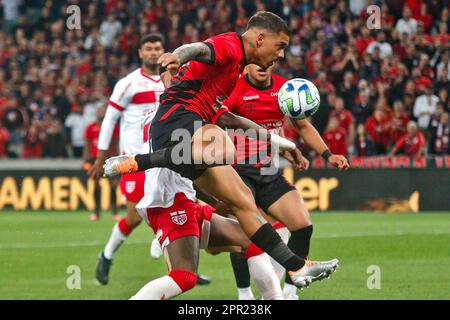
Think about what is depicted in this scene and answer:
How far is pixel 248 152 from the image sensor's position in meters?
8.60

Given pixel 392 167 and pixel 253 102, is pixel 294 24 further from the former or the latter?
pixel 253 102

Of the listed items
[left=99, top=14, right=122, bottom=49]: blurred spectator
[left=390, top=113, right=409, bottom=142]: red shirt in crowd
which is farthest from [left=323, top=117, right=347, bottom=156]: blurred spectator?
[left=99, top=14, right=122, bottom=49]: blurred spectator

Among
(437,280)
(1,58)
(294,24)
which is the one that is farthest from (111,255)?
(1,58)

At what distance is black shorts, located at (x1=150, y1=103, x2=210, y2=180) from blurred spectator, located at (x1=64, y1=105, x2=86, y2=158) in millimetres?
13509

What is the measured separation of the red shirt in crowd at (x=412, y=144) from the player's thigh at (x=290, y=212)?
10.1m

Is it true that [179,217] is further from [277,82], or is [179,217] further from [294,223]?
[277,82]

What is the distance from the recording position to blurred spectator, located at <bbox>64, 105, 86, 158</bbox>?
20.3 metres

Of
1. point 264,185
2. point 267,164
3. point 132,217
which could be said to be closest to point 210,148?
point 264,185

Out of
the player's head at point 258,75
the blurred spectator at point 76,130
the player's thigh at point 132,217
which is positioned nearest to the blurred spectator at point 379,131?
the blurred spectator at point 76,130

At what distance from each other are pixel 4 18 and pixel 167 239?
19.6 metres

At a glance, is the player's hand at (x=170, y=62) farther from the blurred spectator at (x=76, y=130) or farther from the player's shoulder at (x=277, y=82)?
the blurred spectator at (x=76, y=130)

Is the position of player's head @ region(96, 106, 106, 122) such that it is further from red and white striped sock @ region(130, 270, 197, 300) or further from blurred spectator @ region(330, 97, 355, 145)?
red and white striped sock @ region(130, 270, 197, 300)

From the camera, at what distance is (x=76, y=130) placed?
20.4m

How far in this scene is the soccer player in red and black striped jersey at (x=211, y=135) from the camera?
21.4 feet
